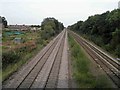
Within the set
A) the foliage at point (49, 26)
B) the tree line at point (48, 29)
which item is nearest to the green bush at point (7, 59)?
the tree line at point (48, 29)

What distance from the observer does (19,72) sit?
80.9 ft

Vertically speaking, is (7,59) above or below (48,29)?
above

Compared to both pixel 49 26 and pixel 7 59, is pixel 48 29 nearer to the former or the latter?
pixel 49 26

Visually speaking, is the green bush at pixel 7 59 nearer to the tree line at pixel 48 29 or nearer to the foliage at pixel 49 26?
the tree line at pixel 48 29

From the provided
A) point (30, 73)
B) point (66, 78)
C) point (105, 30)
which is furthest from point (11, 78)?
point (105, 30)

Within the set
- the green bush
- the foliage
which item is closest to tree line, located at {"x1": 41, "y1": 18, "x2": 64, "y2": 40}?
the foliage

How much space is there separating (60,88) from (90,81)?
250cm

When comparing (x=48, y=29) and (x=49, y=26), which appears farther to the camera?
(x=49, y=26)

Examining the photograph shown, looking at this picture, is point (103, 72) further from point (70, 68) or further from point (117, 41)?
point (117, 41)

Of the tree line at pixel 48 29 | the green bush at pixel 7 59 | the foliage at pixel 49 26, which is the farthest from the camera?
the foliage at pixel 49 26

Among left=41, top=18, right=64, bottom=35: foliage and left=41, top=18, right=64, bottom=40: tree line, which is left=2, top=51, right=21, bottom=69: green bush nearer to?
left=41, top=18, right=64, bottom=40: tree line

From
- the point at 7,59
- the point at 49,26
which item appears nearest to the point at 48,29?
the point at 49,26

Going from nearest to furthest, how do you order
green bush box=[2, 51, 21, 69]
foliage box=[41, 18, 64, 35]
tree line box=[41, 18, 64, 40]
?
green bush box=[2, 51, 21, 69], tree line box=[41, 18, 64, 40], foliage box=[41, 18, 64, 35]

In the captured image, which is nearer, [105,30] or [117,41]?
[117,41]
